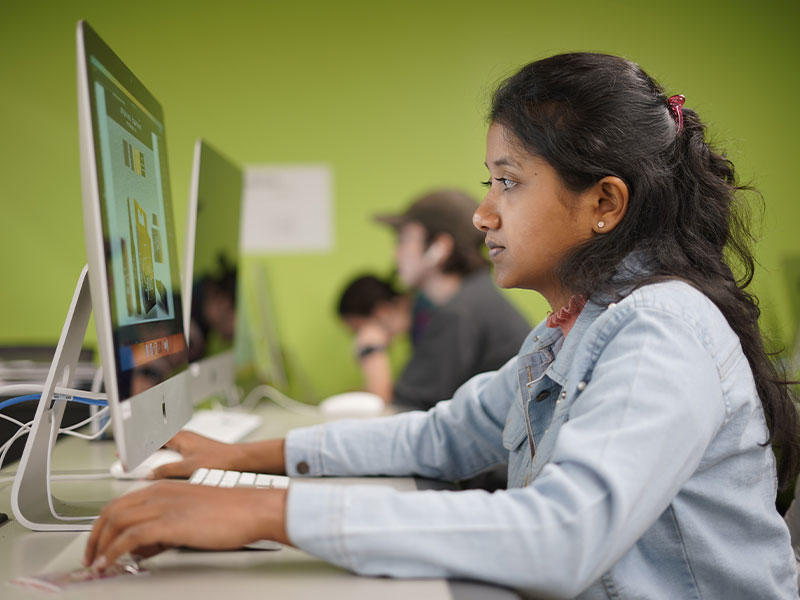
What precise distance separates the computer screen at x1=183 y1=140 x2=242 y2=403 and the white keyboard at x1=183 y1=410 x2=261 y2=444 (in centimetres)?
7

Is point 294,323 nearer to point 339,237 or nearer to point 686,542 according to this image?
point 339,237

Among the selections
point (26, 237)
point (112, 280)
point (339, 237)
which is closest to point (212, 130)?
point (339, 237)

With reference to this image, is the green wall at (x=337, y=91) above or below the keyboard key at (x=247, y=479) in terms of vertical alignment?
above

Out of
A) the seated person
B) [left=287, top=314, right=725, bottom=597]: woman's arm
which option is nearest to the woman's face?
[left=287, top=314, right=725, bottom=597]: woman's arm

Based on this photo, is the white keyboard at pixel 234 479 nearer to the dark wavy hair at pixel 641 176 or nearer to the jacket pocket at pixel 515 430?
the jacket pocket at pixel 515 430

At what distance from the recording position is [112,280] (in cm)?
73

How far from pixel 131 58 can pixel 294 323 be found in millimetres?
1299

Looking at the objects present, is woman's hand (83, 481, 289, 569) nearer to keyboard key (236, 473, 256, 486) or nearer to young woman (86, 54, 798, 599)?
young woman (86, 54, 798, 599)

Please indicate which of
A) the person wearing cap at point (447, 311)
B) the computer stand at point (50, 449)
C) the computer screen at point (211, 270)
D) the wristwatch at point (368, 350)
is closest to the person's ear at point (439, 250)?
the person wearing cap at point (447, 311)

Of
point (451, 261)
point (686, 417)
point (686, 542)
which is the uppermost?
point (451, 261)

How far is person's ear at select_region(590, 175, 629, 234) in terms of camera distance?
A: 0.89 m

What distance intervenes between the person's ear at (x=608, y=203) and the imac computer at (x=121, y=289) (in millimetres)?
550

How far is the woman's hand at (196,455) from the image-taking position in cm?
106

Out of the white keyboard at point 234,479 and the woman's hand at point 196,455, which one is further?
the woman's hand at point 196,455
